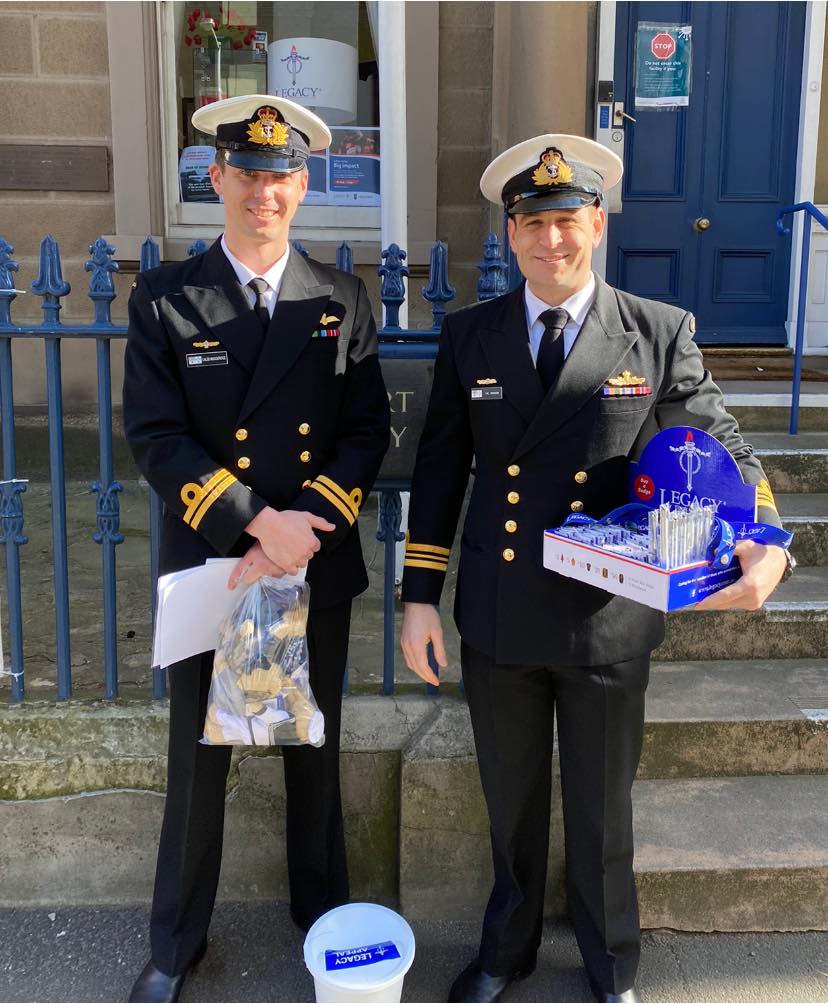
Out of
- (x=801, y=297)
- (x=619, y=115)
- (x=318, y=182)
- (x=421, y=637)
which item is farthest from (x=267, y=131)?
(x=619, y=115)

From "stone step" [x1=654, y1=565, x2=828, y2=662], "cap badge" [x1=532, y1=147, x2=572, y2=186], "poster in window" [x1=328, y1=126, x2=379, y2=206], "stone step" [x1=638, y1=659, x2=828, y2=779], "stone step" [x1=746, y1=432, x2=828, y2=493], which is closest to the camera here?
"cap badge" [x1=532, y1=147, x2=572, y2=186]

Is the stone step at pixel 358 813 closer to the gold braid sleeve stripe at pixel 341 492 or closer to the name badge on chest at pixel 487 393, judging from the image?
the gold braid sleeve stripe at pixel 341 492

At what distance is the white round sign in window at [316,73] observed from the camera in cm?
588

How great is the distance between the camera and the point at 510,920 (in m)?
2.33

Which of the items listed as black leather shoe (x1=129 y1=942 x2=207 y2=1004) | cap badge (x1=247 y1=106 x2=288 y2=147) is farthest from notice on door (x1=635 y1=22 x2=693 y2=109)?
black leather shoe (x1=129 y1=942 x2=207 y2=1004)

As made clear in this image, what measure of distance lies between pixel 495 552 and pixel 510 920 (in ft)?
3.13

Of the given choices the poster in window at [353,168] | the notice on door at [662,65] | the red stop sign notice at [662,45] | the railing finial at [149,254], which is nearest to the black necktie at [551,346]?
the railing finial at [149,254]

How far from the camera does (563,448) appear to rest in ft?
6.86

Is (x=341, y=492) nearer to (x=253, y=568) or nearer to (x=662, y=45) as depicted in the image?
(x=253, y=568)

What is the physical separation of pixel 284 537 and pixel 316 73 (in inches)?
186

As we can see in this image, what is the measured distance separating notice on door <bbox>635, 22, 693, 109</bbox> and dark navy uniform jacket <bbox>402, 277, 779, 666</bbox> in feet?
14.6

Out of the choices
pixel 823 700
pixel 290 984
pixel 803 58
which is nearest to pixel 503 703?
pixel 290 984

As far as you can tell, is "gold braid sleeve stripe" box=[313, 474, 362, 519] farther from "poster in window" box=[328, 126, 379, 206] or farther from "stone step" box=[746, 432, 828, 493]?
"poster in window" box=[328, 126, 379, 206]

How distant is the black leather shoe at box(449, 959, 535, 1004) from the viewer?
2.33 m
